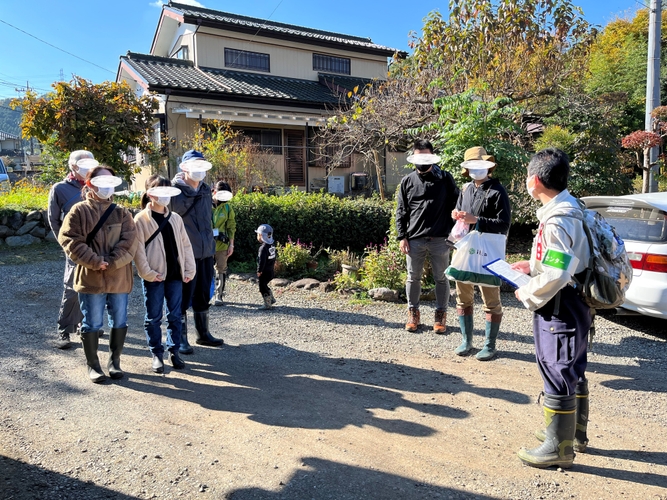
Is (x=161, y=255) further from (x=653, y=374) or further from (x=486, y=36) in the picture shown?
(x=486, y=36)

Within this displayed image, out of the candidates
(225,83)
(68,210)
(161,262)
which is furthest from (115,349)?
(225,83)

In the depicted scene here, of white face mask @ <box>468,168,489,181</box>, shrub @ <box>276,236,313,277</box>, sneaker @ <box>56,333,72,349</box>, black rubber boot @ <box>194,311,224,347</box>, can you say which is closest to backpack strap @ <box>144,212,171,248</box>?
black rubber boot @ <box>194,311,224,347</box>

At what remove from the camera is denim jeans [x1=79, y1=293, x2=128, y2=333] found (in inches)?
162

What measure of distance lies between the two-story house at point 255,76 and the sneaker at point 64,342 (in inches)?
415

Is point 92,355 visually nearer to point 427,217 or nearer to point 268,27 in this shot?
point 427,217

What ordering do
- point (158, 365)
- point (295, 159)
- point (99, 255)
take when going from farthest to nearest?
point (295, 159) < point (158, 365) < point (99, 255)

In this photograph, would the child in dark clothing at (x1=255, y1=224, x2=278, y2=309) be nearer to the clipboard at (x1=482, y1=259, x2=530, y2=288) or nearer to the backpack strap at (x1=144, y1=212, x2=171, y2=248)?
the backpack strap at (x1=144, y1=212, x2=171, y2=248)

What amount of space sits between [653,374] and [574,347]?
2206 mm

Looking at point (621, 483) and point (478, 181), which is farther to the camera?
point (478, 181)

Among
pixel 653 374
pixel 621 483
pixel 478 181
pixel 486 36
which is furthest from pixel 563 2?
pixel 621 483

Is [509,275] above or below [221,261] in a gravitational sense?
above

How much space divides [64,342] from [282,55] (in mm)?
16161

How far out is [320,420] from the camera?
11.6ft

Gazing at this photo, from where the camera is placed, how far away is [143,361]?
15.5ft
